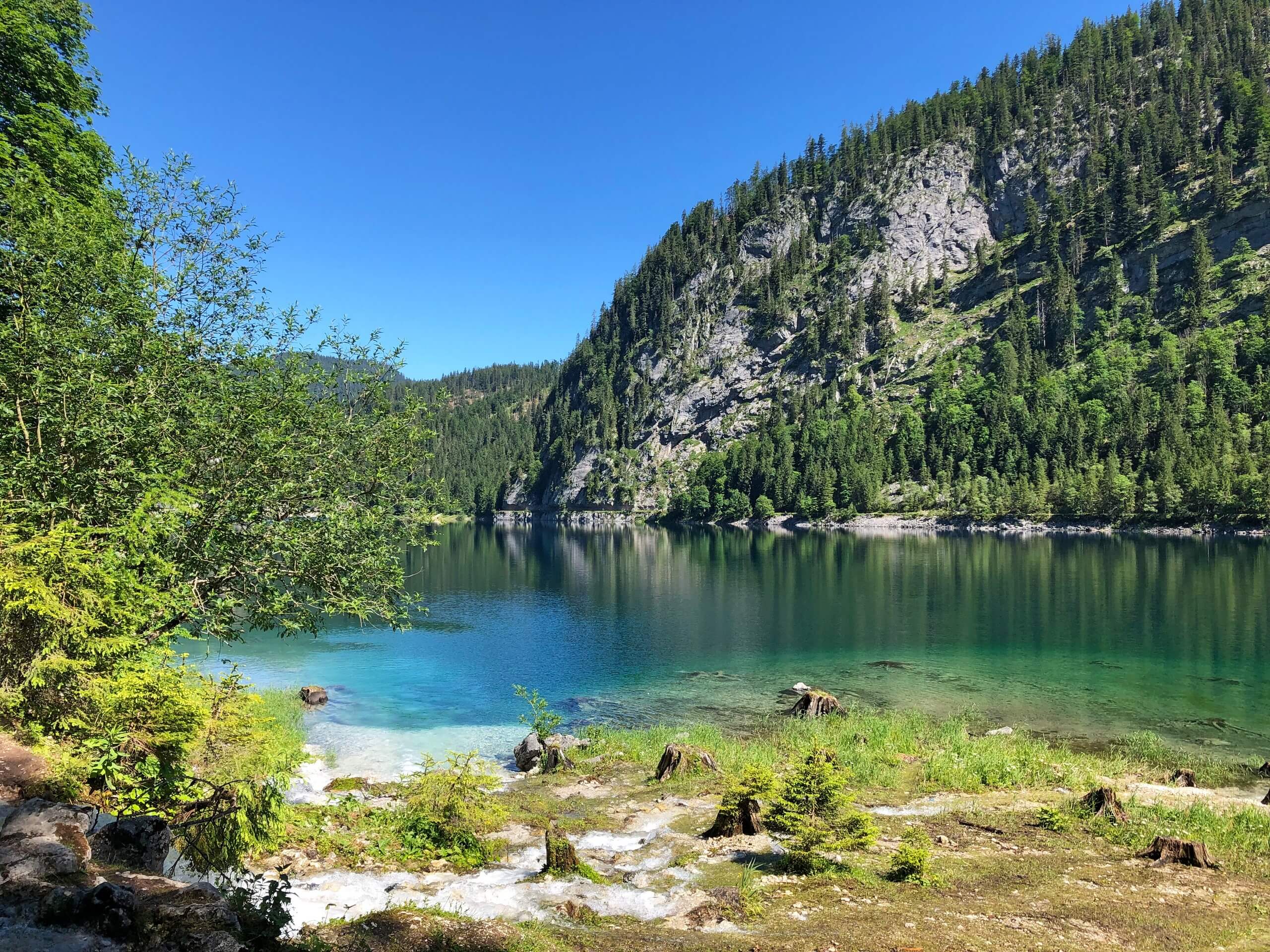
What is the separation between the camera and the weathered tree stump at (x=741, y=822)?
48.4ft

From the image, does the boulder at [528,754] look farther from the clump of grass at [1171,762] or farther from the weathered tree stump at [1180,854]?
the clump of grass at [1171,762]

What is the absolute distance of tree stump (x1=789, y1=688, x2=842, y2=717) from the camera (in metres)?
30.0

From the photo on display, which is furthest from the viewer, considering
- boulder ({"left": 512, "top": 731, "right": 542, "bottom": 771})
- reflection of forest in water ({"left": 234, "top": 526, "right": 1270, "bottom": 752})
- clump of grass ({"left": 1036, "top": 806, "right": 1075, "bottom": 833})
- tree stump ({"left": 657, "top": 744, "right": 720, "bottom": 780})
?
reflection of forest in water ({"left": 234, "top": 526, "right": 1270, "bottom": 752})

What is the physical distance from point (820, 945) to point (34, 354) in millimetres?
15764

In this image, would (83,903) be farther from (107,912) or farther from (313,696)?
(313,696)

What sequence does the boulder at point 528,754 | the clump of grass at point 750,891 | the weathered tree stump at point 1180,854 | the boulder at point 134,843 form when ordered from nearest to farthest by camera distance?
the boulder at point 134,843 < the clump of grass at point 750,891 < the weathered tree stump at point 1180,854 < the boulder at point 528,754

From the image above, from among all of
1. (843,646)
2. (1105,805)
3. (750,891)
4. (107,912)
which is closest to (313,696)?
(750,891)

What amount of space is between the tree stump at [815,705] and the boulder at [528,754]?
39.5 ft

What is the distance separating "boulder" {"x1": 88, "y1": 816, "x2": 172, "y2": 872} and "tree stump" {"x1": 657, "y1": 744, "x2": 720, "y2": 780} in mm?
14492

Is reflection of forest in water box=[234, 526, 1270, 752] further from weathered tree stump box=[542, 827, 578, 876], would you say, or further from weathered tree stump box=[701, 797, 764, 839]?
weathered tree stump box=[542, 827, 578, 876]

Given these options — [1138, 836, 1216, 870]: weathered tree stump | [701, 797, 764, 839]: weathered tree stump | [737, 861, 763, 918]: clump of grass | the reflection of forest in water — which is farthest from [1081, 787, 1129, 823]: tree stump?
the reflection of forest in water

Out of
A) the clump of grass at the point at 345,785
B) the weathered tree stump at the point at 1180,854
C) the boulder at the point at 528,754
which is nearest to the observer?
the weathered tree stump at the point at 1180,854

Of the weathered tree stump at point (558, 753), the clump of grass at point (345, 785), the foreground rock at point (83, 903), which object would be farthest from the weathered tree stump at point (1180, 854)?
the clump of grass at point (345, 785)

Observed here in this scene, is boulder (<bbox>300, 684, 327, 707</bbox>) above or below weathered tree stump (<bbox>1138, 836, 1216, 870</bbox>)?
below
